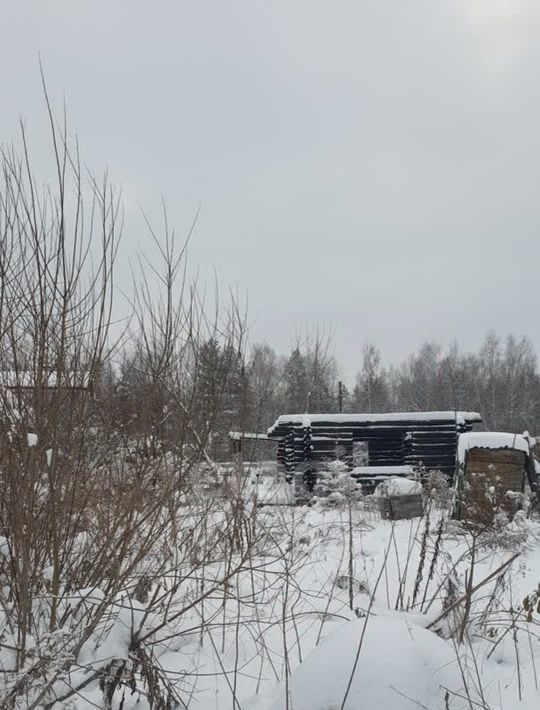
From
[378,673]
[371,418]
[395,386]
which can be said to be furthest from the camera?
[395,386]

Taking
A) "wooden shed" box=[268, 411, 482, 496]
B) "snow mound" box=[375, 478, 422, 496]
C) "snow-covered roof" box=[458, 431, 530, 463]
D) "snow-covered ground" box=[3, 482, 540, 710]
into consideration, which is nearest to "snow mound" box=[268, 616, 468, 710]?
"snow-covered ground" box=[3, 482, 540, 710]

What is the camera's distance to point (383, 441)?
1559 centimetres

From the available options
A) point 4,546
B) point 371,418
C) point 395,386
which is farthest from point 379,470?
point 395,386

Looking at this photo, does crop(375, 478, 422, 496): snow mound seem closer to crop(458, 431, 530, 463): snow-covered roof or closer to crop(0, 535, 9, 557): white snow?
crop(458, 431, 530, 463): snow-covered roof

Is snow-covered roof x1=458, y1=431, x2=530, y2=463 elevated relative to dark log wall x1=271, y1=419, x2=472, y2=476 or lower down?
elevated

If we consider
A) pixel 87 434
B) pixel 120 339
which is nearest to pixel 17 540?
pixel 87 434

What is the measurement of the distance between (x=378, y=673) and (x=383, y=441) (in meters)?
13.9

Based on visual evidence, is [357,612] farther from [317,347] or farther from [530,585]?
[530,585]

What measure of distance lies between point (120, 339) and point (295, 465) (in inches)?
472

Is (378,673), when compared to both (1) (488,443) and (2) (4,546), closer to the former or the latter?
(2) (4,546)

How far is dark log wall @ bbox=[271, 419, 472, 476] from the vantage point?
14773 mm

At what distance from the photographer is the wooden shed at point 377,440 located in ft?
48.4

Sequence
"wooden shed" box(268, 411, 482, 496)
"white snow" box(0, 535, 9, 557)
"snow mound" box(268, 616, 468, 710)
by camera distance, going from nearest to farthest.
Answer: "snow mound" box(268, 616, 468, 710) < "white snow" box(0, 535, 9, 557) < "wooden shed" box(268, 411, 482, 496)

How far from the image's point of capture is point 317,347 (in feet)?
15.2
